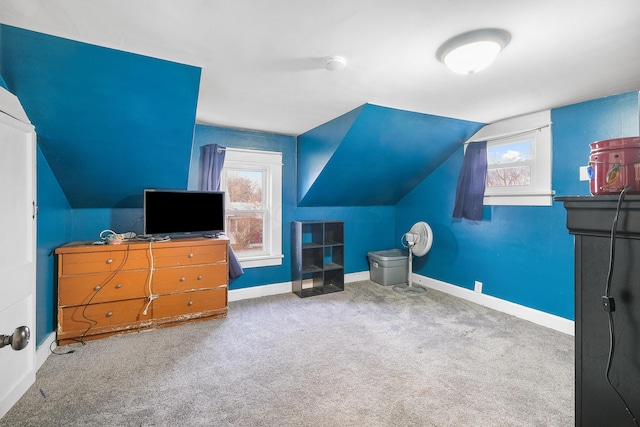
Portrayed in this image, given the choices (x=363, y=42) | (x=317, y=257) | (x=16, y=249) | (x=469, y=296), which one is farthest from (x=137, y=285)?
(x=469, y=296)

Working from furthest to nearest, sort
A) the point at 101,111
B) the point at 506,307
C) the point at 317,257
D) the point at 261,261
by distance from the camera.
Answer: the point at 317,257
the point at 261,261
the point at 506,307
the point at 101,111

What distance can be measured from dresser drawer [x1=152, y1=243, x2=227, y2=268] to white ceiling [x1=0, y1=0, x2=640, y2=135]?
1454 mm

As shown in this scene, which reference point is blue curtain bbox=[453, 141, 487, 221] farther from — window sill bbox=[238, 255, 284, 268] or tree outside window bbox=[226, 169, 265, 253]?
tree outside window bbox=[226, 169, 265, 253]

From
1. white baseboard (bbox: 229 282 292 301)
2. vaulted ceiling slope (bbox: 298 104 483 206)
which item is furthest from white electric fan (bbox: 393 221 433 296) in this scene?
white baseboard (bbox: 229 282 292 301)

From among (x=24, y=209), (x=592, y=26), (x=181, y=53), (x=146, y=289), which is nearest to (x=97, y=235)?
(x=146, y=289)

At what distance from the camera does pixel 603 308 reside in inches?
33.4

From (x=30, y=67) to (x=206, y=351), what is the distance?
2.32 m

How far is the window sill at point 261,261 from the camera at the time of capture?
381 centimetres

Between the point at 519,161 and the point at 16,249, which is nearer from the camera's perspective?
the point at 16,249

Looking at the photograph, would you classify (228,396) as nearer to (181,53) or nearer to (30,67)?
(181,53)

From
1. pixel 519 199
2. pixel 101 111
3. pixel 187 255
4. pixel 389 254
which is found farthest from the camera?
pixel 389 254

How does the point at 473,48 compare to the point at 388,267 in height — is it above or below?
above

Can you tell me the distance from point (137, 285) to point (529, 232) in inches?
155

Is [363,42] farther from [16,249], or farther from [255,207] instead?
[255,207]
